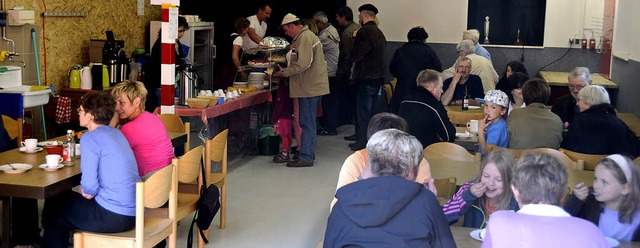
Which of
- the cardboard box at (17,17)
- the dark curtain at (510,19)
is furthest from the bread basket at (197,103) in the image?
the dark curtain at (510,19)

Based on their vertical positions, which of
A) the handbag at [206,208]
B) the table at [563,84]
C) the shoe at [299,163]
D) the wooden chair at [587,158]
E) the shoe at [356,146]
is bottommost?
the shoe at [299,163]

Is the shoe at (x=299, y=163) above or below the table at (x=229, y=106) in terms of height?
below

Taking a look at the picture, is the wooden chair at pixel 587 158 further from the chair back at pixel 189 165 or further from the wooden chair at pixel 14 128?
the wooden chair at pixel 14 128

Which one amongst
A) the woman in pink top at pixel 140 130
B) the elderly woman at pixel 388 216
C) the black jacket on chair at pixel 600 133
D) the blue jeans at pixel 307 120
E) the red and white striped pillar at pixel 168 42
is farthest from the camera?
the blue jeans at pixel 307 120

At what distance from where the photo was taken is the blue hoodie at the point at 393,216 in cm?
320

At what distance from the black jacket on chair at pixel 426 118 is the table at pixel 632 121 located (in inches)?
101

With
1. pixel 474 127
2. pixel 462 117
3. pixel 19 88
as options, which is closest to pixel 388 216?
pixel 474 127

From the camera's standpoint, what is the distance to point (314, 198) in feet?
23.7

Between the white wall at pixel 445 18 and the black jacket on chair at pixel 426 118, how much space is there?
20.9 feet

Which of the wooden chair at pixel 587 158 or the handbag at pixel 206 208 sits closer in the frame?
the handbag at pixel 206 208

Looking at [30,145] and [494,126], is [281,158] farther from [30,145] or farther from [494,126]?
[30,145]

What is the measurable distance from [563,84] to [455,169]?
559 cm

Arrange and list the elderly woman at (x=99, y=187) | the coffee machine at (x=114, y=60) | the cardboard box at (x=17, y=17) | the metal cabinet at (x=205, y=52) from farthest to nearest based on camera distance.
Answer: the metal cabinet at (x=205, y=52)
the coffee machine at (x=114, y=60)
the cardboard box at (x=17, y=17)
the elderly woman at (x=99, y=187)

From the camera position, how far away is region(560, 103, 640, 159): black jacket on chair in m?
5.76
